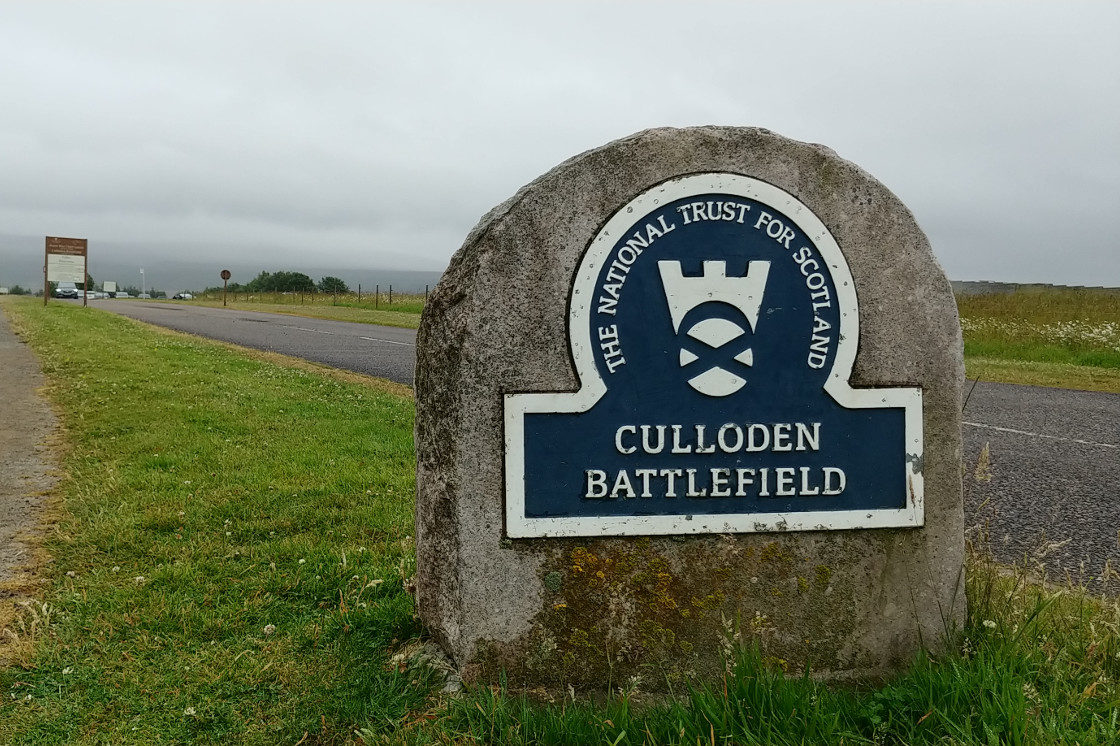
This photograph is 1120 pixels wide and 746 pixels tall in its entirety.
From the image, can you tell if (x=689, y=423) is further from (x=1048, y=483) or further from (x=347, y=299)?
(x=347, y=299)

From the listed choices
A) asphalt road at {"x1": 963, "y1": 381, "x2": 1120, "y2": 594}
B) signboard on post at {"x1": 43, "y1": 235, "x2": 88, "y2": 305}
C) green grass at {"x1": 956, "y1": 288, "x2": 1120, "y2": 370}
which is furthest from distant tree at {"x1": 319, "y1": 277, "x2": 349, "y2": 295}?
asphalt road at {"x1": 963, "y1": 381, "x2": 1120, "y2": 594}

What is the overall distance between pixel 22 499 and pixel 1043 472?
6396 mm

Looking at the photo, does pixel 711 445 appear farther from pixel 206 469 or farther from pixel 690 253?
pixel 206 469

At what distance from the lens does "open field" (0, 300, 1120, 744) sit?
232cm

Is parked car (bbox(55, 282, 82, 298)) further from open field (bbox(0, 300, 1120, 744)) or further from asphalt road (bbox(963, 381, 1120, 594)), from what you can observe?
asphalt road (bbox(963, 381, 1120, 594))

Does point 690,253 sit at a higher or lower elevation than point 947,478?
higher

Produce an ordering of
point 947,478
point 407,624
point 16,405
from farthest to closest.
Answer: point 16,405
point 407,624
point 947,478

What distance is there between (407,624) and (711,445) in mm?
1252

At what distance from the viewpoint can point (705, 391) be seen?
2.67 m

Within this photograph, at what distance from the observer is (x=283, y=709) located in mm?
2582

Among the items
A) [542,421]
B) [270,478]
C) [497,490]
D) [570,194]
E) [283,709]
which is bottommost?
[283,709]

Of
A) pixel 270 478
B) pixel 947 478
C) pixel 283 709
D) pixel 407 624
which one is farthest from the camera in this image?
pixel 270 478

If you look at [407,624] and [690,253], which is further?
[407,624]

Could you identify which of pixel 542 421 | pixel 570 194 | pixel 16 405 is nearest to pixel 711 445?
pixel 542 421
